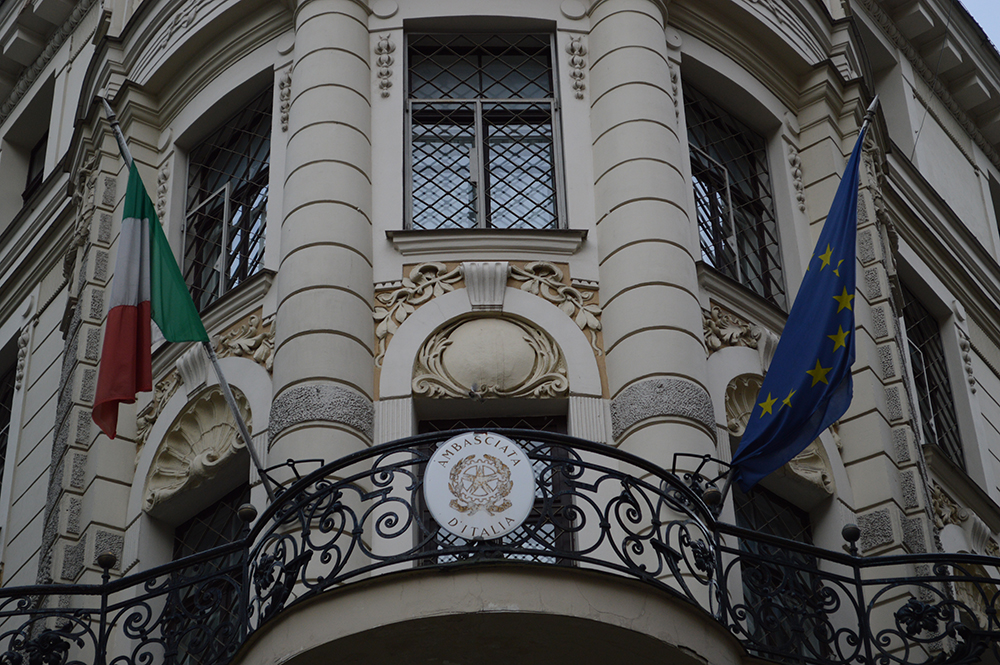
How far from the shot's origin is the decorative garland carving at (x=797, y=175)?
16.3 metres

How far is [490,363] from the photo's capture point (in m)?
13.7

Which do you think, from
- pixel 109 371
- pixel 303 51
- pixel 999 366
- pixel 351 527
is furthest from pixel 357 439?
pixel 999 366

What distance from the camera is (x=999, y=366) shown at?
2064 centimetres

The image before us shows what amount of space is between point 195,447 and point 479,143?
3.69 meters

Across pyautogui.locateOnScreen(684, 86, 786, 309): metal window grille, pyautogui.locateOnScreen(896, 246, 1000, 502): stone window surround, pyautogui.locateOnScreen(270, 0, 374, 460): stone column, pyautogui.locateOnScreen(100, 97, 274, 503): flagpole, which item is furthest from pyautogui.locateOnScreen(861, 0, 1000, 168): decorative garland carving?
pyautogui.locateOnScreen(100, 97, 274, 503): flagpole

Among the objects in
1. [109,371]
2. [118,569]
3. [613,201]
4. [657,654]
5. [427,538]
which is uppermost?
[613,201]

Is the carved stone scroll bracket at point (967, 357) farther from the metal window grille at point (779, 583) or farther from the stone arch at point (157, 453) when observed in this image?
the stone arch at point (157, 453)

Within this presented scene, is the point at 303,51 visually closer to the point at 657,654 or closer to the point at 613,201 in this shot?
the point at 613,201

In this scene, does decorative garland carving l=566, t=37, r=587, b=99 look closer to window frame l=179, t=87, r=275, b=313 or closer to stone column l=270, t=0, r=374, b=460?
stone column l=270, t=0, r=374, b=460

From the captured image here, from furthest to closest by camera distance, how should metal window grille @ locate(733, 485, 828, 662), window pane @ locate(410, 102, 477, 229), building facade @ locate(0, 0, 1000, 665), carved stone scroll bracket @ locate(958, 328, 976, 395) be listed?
1. carved stone scroll bracket @ locate(958, 328, 976, 395)
2. window pane @ locate(410, 102, 477, 229)
3. metal window grille @ locate(733, 485, 828, 662)
4. building facade @ locate(0, 0, 1000, 665)

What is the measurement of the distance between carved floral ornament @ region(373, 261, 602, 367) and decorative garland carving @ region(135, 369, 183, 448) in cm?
213

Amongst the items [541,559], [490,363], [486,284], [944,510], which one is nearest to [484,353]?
[490,363]

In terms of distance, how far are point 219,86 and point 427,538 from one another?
269 inches

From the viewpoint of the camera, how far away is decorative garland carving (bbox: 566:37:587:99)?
15391mm
